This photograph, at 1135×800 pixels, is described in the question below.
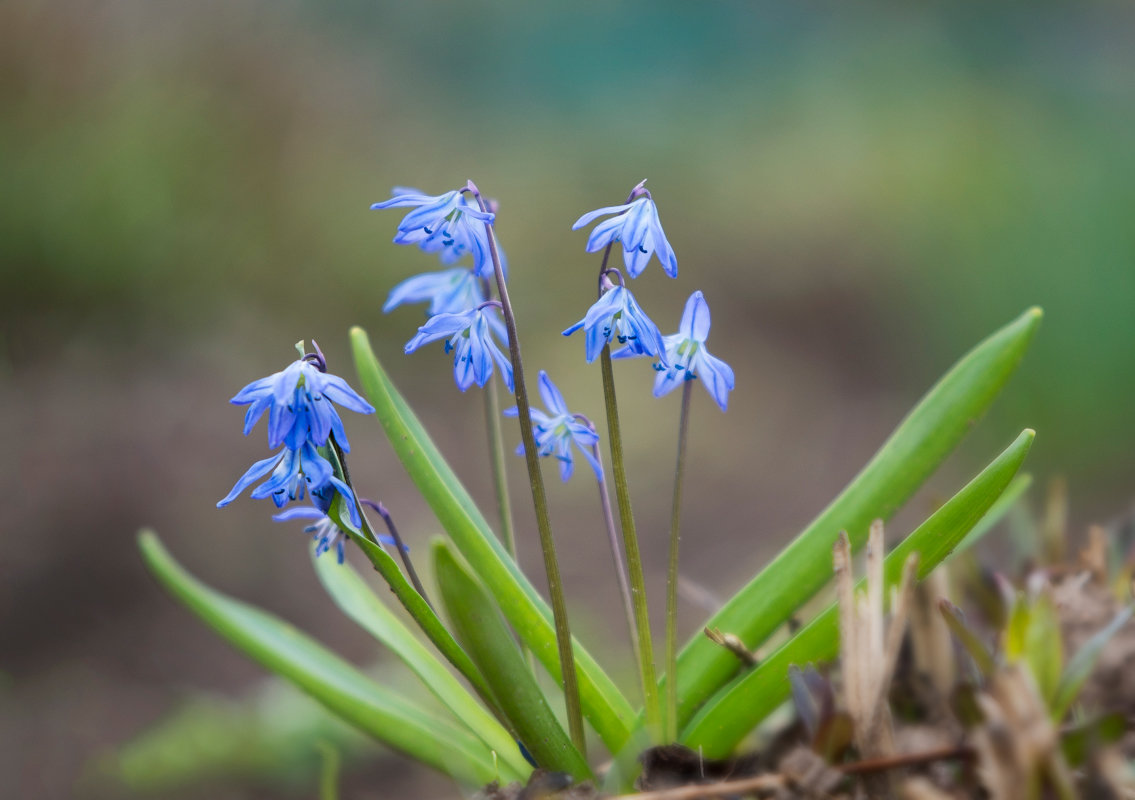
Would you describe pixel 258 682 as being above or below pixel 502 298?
→ below

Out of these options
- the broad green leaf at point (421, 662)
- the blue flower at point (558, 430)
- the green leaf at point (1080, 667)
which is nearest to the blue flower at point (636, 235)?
the blue flower at point (558, 430)

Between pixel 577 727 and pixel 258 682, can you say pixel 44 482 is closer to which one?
pixel 258 682

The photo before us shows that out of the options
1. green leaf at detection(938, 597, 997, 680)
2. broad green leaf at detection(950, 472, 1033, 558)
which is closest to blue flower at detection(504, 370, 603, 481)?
green leaf at detection(938, 597, 997, 680)

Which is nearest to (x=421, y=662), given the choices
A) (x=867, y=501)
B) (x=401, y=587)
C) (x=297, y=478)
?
(x=401, y=587)

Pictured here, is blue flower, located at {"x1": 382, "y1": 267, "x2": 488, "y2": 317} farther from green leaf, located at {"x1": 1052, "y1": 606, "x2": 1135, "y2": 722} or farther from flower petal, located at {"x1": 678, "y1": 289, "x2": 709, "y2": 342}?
green leaf, located at {"x1": 1052, "y1": 606, "x2": 1135, "y2": 722}

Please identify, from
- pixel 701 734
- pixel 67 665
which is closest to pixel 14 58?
pixel 67 665

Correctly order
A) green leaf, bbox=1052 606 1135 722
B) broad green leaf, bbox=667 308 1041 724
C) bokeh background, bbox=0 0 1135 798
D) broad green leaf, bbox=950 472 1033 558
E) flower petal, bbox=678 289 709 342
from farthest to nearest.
Result: 1. bokeh background, bbox=0 0 1135 798
2. broad green leaf, bbox=950 472 1033 558
3. broad green leaf, bbox=667 308 1041 724
4. flower petal, bbox=678 289 709 342
5. green leaf, bbox=1052 606 1135 722
